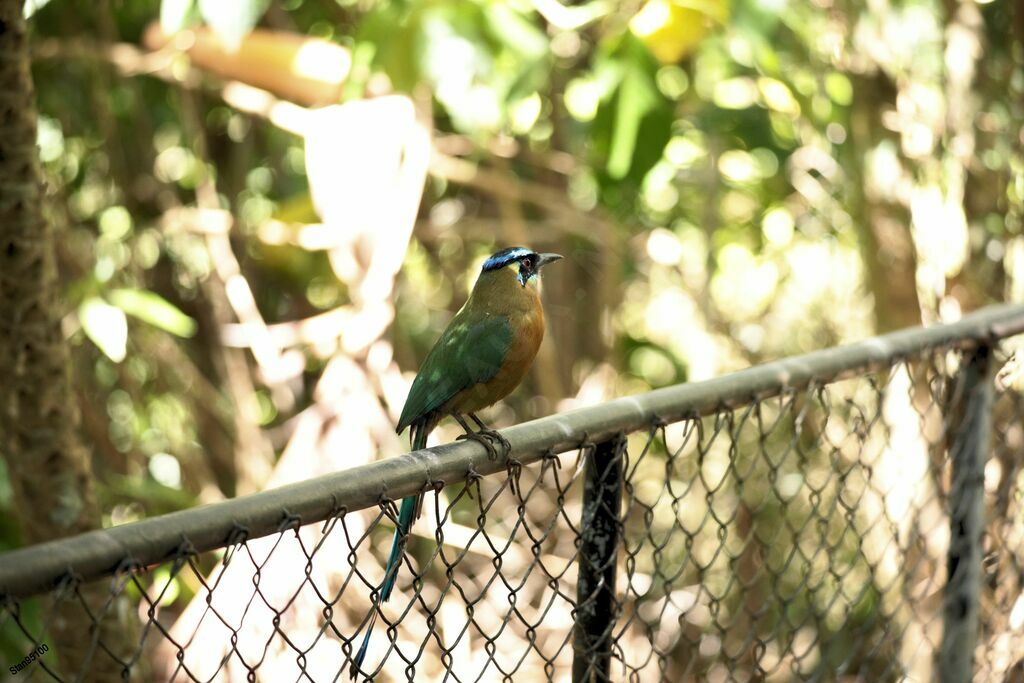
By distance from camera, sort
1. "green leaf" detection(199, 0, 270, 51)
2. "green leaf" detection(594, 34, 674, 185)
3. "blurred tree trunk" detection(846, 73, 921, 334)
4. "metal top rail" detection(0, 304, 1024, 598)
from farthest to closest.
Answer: "blurred tree trunk" detection(846, 73, 921, 334) → "green leaf" detection(594, 34, 674, 185) → "green leaf" detection(199, 0, 270, 51) → "metal top rail" detection(0, 304, 1024, 598)

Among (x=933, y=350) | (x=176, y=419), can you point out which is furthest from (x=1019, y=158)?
(x=176, y=419)

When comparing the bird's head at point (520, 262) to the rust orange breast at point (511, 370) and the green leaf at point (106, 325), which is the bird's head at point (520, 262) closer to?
the rust orange breast at point (511, 370)

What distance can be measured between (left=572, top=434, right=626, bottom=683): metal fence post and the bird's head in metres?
0.80

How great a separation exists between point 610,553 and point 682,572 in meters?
1.75

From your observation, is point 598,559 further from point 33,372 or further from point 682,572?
point 682,572

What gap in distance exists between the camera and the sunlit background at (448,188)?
317cm

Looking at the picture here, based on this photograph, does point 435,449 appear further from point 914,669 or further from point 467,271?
point 467,271

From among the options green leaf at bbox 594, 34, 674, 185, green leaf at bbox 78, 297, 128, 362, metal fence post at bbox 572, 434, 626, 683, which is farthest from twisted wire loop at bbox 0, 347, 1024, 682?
green leaf at bbox 594, 34, 674, 185

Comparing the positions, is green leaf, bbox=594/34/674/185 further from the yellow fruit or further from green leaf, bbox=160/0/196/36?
green leaf, bbox=160/0/196/36

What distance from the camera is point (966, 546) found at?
235cm

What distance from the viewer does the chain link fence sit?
1.29 metres

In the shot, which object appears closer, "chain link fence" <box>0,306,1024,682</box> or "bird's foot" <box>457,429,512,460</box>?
"chain link fence" <box>0,306,1024,682</box>

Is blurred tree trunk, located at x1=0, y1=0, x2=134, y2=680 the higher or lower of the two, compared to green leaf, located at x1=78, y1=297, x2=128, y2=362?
lower

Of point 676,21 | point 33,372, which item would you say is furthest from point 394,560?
point 676,21
